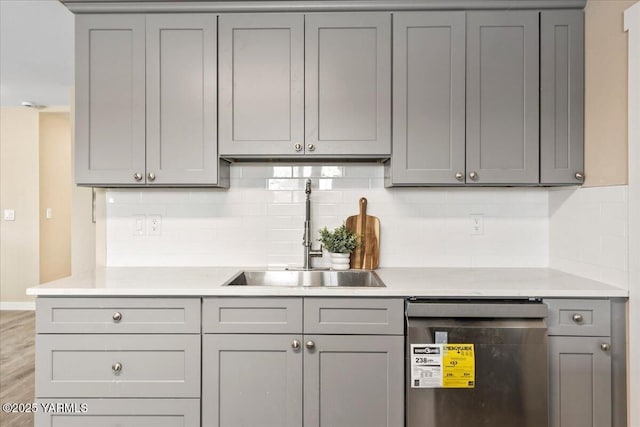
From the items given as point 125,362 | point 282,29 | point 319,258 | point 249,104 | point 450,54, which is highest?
point 282,29

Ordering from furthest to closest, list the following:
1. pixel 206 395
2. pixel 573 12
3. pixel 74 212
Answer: pixel 74 212
pixel 573 12
pixel 206 395

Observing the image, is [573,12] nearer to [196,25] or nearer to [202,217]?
[196,25]

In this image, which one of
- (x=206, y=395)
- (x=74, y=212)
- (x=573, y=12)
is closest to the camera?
(x=206, y=395)

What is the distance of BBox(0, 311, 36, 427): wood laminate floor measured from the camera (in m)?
2.52

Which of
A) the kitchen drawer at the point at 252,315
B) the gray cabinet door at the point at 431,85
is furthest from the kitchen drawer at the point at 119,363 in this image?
the gray cabinet door at the point at 431,85

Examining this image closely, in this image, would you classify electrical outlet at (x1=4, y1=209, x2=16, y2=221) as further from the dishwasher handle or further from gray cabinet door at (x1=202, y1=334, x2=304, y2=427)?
the dishwasher handle

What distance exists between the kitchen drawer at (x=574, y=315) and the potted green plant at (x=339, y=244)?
0.98 meters

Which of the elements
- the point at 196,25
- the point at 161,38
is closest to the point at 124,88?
the point at 161,38

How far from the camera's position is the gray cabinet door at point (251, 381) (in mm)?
1795

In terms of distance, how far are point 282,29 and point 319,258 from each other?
1.25 metres

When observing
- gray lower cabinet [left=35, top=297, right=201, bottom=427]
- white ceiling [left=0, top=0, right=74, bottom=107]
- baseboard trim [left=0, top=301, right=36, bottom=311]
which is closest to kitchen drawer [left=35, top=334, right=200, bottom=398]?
gray lower cabinet [left=35, top=297, right=201, bottom=427]

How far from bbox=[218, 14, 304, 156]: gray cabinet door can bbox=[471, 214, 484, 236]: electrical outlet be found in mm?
1114

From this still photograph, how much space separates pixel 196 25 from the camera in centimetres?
213

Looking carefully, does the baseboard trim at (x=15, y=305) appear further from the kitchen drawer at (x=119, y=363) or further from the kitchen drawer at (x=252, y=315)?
the kitchen drawer at (x=252, y=315)
